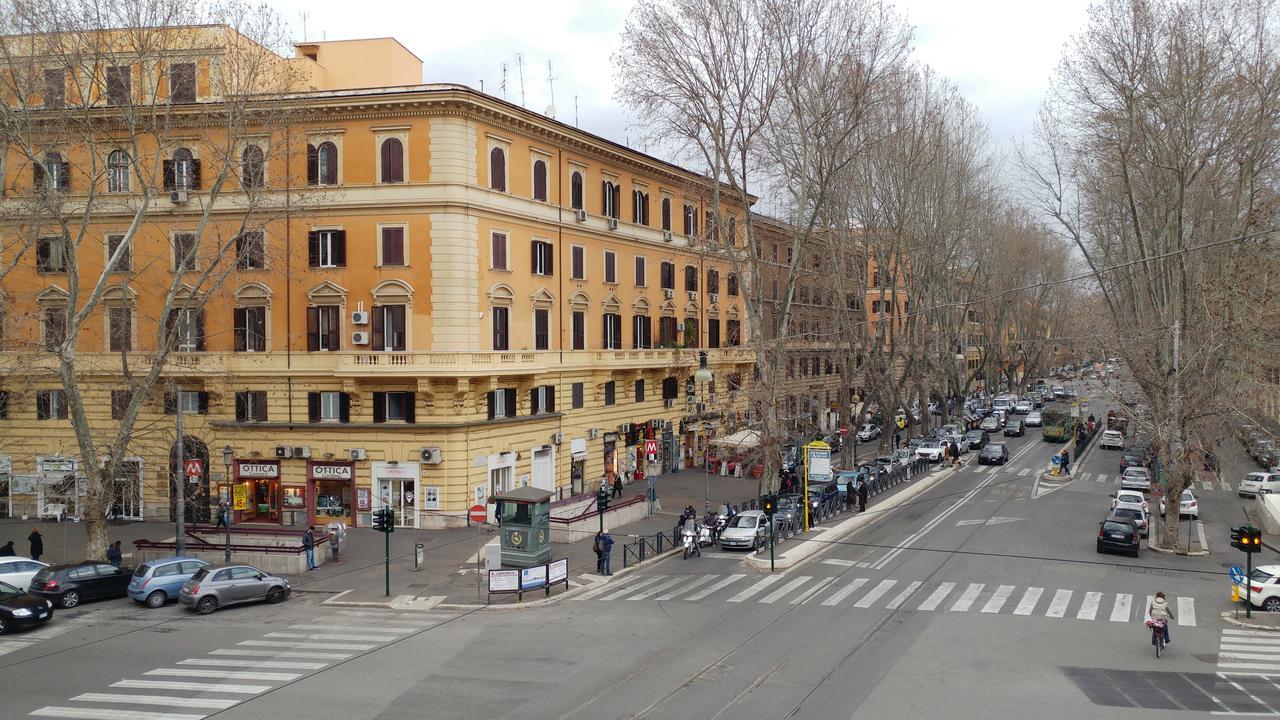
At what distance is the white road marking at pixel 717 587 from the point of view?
25141mm

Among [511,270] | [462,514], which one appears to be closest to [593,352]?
[511,270]

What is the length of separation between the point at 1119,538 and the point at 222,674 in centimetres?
2843

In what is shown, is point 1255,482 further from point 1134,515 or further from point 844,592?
point 844,592

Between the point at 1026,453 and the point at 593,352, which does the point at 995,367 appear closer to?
the point at 1026,453

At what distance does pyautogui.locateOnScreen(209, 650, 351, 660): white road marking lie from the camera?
19359 millimetres

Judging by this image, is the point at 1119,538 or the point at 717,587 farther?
the point at 1119,538

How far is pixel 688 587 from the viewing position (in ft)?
87.4

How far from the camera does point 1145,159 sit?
32.8m

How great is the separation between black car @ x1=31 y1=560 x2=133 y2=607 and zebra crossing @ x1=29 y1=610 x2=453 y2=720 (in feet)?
24.3

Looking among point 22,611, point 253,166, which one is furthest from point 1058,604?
point 253,166

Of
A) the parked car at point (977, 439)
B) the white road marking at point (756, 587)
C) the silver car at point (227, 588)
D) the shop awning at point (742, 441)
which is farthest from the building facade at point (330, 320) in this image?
the parked car at point (977, 439)

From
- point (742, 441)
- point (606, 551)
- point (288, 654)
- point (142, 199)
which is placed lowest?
point (288, 654)

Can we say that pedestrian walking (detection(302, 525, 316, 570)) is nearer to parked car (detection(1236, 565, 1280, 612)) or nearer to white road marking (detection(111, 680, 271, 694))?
white road marking (detection(111, 680, 271, 694))

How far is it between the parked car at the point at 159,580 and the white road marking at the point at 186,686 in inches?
317
